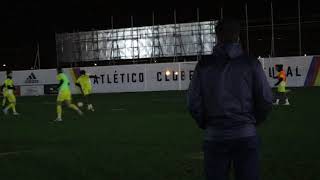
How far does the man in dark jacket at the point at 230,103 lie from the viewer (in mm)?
4883

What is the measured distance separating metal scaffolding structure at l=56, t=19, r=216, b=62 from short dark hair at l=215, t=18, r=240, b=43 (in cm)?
4492

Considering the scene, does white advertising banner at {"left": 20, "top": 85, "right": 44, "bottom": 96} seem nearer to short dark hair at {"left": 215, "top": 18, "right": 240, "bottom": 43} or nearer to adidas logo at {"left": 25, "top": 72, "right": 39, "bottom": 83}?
adidas logo at {"left": 25, "top": 72, "right": 39, "bottom": 83}

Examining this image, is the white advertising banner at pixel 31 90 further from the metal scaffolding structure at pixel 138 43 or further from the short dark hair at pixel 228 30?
the short dark hair at pixel 228 30

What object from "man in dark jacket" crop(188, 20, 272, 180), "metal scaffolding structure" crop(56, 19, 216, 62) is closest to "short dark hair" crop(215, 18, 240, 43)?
"man in dark jacket" crop(188, 20, 272, 180)

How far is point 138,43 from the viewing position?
177ft

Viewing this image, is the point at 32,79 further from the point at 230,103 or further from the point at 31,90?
the point at 230,103

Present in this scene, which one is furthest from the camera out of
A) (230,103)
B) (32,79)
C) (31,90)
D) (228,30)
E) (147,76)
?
(32,79)

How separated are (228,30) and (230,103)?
Result: 0.58 meters

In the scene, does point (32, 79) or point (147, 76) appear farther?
point (32, 79)

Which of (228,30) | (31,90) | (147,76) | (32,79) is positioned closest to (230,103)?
(228,30)

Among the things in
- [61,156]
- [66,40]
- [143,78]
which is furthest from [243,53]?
[66,40]

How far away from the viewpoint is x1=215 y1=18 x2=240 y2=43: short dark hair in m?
4.99

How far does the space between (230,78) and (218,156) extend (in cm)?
62

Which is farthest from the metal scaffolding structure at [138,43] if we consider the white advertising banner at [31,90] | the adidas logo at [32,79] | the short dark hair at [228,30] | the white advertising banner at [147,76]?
the short dark hair at [228,30]
